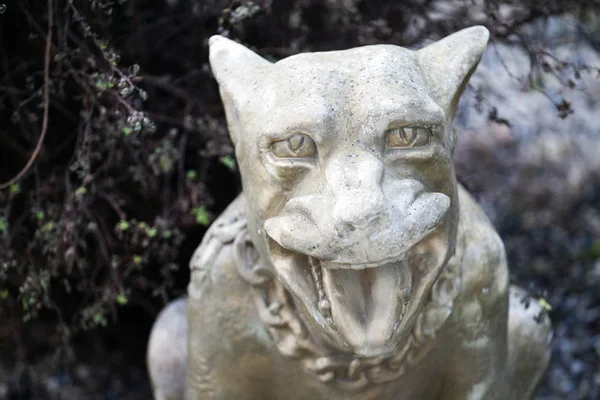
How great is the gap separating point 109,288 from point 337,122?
2.86 feet

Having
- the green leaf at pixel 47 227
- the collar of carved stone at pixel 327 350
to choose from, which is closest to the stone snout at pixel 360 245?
the collar of carved stone at pixel 327 350

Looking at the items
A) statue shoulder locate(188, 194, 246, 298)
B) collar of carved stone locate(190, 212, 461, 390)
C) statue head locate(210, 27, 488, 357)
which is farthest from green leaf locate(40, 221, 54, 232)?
statue head locate(210, 27, 488, 357)

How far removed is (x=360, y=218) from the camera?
97 centimetres

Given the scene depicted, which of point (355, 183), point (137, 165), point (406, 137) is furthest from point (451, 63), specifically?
point (137, 165)

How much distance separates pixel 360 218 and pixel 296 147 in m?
0.14

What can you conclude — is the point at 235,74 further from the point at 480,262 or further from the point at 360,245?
the point at 480,262

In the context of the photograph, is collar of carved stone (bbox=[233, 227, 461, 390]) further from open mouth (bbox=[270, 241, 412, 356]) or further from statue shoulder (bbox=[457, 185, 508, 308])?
open mouth (bbox=[270, 241, 412, 356])

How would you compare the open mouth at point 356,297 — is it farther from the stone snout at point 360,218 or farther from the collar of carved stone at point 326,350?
the collar of carved stone at point 326,350

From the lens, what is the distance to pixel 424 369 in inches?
51.8

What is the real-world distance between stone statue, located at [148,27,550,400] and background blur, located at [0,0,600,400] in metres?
0.24

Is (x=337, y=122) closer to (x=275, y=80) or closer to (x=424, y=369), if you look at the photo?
(x=275, y=80)

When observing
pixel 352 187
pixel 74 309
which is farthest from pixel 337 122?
pixel 74 309

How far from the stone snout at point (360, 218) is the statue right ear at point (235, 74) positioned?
19cm

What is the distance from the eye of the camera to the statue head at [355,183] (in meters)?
1.00
